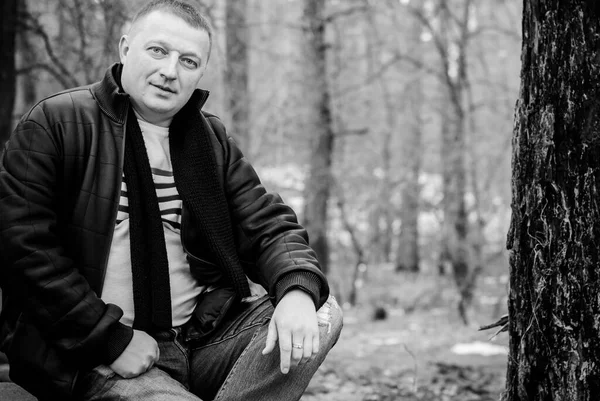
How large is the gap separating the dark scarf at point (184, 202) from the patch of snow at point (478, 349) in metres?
3.41

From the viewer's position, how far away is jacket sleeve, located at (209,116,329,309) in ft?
7.25

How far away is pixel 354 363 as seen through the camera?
486cm

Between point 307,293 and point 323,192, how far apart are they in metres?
6.84

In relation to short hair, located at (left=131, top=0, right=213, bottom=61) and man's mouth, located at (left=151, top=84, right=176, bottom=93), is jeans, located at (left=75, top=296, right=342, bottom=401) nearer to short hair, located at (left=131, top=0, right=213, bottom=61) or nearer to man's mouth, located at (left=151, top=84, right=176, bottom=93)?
man's mouth, located at (left=151, top=84, right=176, bottom=93)

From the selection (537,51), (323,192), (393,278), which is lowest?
(393,278)

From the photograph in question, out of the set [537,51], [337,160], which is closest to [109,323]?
[537,51]

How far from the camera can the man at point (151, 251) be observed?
1979 mm

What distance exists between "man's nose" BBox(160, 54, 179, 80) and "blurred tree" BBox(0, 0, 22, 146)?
7.39 feet

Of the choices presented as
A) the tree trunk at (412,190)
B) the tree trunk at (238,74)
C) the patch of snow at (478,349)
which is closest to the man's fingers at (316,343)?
the patch of snow at (478,349)

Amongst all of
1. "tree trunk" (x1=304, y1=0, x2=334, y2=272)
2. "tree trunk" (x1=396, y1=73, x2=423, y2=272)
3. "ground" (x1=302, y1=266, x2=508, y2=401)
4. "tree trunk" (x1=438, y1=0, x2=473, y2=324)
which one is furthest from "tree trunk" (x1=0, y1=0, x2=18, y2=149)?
"tree trunk" (x1=396, y1=73, x2=423, y2=272)

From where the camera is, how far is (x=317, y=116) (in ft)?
29.0

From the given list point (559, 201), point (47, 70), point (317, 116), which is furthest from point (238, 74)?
point (559, 201)

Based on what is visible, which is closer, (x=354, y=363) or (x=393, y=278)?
(x=354, y=363)

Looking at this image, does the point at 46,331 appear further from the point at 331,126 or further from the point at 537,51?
the point at 331,126
